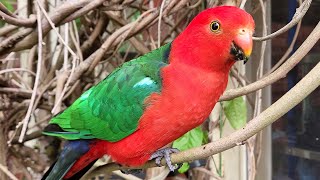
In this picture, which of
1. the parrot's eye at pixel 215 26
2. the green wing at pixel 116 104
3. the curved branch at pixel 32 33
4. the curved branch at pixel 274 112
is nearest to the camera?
the curved branch at pixel 274 112

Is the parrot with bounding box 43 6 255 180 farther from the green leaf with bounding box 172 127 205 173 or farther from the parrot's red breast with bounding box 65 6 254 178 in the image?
the green leaf with bounding box 172 127 205 173

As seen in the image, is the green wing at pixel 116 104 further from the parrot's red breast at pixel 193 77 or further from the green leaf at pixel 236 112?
the green leaf at pixel 236 112

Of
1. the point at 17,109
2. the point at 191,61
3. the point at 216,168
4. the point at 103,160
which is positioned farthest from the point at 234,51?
the point at 103,160

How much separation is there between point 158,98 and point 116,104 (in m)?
0.09

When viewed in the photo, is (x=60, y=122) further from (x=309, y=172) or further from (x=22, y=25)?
(x=309, y=172)

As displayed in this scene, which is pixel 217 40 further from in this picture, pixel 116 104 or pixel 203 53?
pixel 116 104

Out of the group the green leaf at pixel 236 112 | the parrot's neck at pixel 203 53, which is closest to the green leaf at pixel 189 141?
the green leaf at pixel 236 112

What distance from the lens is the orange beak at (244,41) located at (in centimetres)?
62

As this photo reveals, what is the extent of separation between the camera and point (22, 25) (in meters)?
0.87

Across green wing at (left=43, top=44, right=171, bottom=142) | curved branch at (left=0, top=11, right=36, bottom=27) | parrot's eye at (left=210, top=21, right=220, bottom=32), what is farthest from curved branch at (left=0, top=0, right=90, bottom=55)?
parrot's eye at (left=210, top=21, right=220, bottom=32)

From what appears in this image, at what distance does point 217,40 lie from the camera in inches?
26.0

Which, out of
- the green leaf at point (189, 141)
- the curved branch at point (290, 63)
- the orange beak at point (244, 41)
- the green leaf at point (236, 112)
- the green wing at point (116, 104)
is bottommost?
the green leaf at point (189, 141)

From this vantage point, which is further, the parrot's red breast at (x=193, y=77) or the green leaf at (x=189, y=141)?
the green leaf at (x=189, y=141)

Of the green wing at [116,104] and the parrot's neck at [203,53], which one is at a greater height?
the parrot's neck at [203,53]
